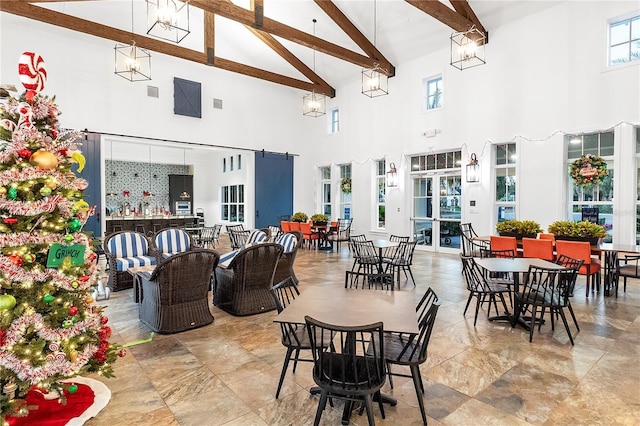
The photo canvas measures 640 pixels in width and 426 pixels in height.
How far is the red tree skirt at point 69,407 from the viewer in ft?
7.14

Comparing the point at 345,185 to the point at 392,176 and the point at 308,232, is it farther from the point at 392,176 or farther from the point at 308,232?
the point at 308,232

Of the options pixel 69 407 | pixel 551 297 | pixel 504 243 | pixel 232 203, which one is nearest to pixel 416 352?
pixel 551 297

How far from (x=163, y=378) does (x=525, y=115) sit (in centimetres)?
836

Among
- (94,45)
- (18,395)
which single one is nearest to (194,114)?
(94,45)

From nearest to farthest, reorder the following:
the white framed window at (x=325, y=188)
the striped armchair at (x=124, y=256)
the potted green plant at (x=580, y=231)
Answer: the potted green plant at (x=580, y=231), the striped armchair at (x=124, y=256), the white framed window at (x=325, y=188)

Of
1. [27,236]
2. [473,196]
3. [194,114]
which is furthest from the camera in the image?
[194,114]

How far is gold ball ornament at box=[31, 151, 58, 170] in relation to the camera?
7.17 ft

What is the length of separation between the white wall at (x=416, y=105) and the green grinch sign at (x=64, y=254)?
816 centimetres

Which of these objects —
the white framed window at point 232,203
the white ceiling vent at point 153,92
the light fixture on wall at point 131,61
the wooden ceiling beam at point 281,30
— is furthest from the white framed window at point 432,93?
the white framed window at point 232,203

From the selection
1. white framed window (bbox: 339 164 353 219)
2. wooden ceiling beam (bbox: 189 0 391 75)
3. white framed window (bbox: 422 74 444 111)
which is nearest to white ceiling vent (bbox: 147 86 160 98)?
wooden ceiling beam (bbox: 189 0 391 75)

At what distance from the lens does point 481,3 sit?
25.4 feet

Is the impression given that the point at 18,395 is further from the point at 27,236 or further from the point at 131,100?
the point at 131,100

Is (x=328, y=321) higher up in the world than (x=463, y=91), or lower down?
lower down

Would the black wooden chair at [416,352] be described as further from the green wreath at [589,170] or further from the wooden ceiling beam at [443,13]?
the wooden ceiling beam at [443,13]
